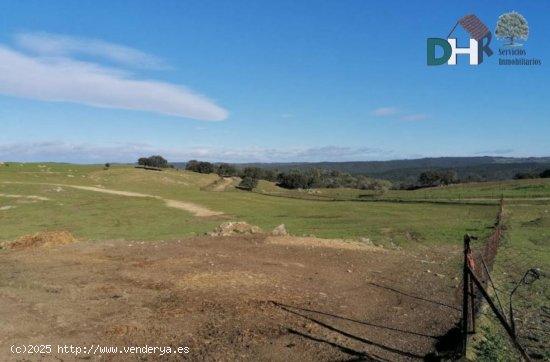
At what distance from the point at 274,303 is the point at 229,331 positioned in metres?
1.94

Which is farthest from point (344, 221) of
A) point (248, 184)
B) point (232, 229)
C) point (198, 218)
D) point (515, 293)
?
point (248, 184)

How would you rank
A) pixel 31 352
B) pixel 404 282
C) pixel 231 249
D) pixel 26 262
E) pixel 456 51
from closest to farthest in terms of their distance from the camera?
pixel 31 352, pixel 404 282, pixel 26 262, pixel 231 249, pixel 456 51

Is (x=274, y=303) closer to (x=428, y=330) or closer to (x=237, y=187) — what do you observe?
(x=428, y=330)

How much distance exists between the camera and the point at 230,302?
10.6 metres

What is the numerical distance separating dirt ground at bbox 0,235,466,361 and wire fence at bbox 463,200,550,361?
92 centimetres

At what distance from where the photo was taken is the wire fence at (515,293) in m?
7.67

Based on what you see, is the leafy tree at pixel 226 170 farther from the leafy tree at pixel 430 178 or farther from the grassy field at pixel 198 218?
the grassy field at pixel 198 218

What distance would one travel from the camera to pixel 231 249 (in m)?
17.2

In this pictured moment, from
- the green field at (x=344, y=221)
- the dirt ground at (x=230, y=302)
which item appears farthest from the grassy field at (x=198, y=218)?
the dirt ground at (x=230, y=302)

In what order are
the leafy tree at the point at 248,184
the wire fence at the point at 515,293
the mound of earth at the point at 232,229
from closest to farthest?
the wire fence at the point at 515,293, the mound of earth at the point at 232,229, the leafy tree at the point at 248,184

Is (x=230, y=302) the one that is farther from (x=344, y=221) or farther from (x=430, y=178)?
(x=430, y=178)

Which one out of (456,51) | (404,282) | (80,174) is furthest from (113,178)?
(404,282)

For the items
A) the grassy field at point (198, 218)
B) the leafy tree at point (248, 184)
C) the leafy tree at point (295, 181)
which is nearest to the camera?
the grassy field at point (198, 218)

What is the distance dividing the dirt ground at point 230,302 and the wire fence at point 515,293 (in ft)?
3.03
